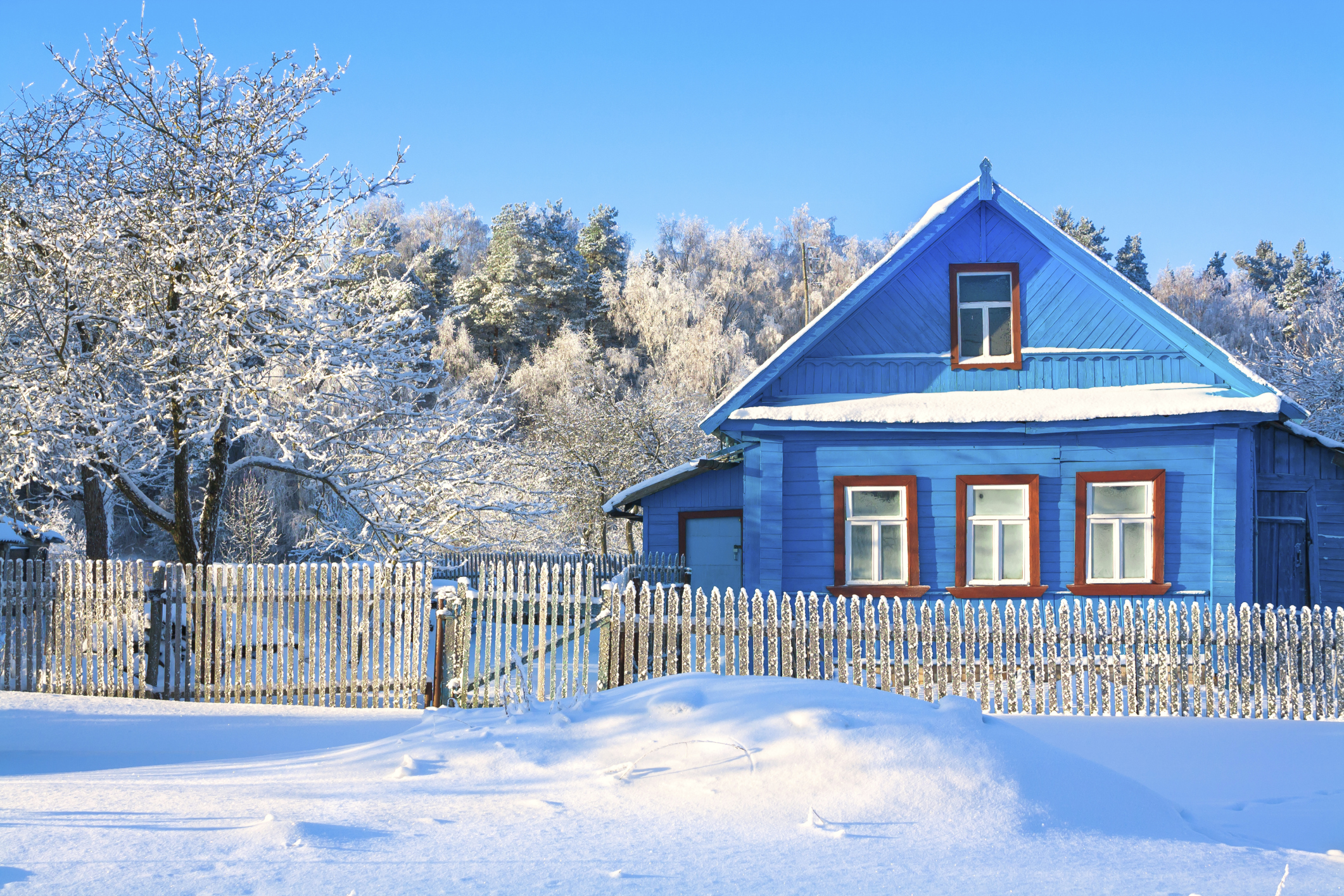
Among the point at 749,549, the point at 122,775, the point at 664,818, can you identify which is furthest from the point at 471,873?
the point at 749,549

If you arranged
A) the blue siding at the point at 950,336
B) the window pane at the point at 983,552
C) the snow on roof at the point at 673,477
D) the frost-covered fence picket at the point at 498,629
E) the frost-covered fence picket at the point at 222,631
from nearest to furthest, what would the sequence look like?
the frost-covered fence picket at the point at 498,629 → the frost-covered fence picket at the point at 222,631 → the window pane at the point at 983,552 → the blue siding at the point at 950,336 → the snow on roof at the point at 673,477

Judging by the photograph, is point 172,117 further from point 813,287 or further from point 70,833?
point 813,287

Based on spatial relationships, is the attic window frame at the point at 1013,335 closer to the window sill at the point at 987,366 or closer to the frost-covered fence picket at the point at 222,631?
the window sill at the point at 987,366

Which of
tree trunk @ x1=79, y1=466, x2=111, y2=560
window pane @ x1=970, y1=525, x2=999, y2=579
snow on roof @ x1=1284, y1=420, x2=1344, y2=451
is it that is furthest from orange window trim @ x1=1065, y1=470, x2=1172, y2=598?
tree trunk @ x1=79, y1=466, x2=111, y2=560

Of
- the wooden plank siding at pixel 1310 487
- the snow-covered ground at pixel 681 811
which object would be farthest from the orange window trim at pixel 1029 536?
the snow-covered ground at pixel 681 811

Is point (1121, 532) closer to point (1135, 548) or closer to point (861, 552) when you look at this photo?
point (1135, 548)

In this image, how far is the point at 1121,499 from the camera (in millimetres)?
13945

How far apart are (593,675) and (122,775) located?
674 centimetres

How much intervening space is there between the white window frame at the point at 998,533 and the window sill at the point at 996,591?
8cm

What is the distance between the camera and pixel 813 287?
216 feet

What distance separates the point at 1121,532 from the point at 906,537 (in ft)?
9.91

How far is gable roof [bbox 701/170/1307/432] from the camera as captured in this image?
1389cm

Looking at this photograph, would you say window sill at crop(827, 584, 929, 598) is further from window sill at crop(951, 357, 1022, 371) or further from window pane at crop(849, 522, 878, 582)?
window sill at crop(951, 357, 1022, 371)

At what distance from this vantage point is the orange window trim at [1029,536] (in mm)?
13812
